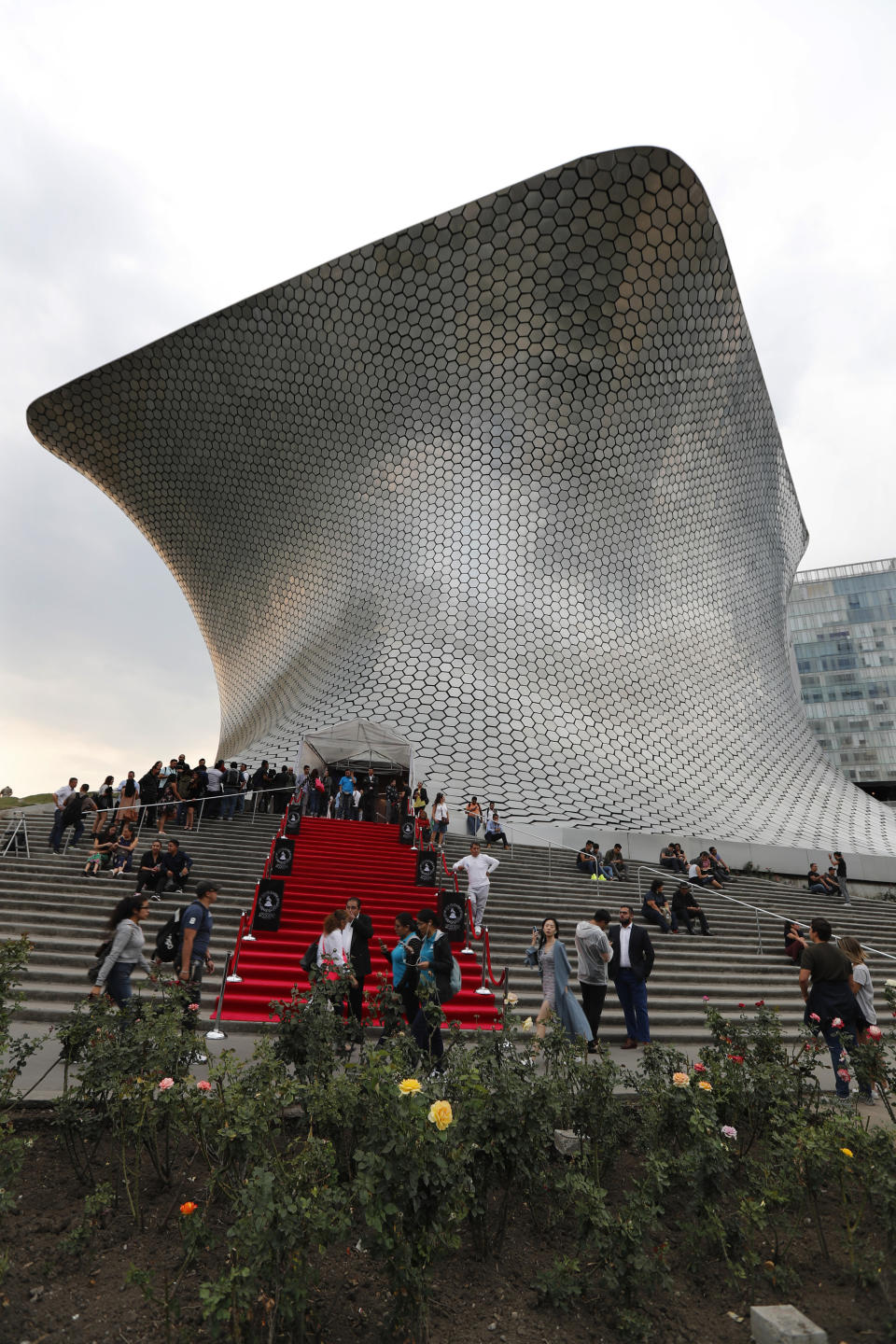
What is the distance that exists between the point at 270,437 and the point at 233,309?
3.65m

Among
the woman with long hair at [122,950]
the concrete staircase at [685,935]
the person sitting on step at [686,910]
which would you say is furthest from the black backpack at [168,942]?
the person sitting on step at [686,910]

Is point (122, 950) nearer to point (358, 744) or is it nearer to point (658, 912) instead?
point (658, 912)

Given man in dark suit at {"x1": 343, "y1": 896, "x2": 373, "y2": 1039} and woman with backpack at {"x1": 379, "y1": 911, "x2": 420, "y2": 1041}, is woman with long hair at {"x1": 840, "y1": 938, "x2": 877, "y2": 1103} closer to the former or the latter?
woman with backpack at {"x1": 379, "y1": 911, "x2": 420, "y2": 1041}

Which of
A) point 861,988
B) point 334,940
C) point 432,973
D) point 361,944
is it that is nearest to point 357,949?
point 361,944

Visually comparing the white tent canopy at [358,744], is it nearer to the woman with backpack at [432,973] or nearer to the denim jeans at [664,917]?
the denim jeans at [664,917]

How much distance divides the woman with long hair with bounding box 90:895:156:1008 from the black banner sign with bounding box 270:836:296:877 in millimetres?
4298

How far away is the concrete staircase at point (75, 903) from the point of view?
613cm

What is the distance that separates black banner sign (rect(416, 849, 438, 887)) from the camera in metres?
9.80

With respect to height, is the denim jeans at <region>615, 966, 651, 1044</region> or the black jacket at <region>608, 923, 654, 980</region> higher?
the black jacket at <region>608, 923, 654, 980</region>

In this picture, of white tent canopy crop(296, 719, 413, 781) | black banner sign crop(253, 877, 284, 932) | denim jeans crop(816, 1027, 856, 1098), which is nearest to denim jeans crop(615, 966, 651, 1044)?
denim jeans crop(816, 1027, 856, 1098)

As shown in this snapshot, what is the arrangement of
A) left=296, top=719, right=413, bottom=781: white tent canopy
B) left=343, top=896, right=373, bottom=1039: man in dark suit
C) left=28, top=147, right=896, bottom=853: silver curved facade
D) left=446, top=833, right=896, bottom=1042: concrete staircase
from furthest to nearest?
1. left=28, top=147, right=896, bottom=853: silver curved facade
2. left=296, top=719, right=413, bottom=781: white tent canopy
3. left=446, top=833, right=896, bottom=1042: concrete staircase
4. left=343, top=896, right=373, bottom=1039: man in dark suit

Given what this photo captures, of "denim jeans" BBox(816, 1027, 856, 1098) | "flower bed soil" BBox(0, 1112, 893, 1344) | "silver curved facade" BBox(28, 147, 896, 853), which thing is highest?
"silver curved facade" BBox(28, 147, 896, 853)

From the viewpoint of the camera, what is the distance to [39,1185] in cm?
293

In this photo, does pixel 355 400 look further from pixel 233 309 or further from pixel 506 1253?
pixel 506 1253
